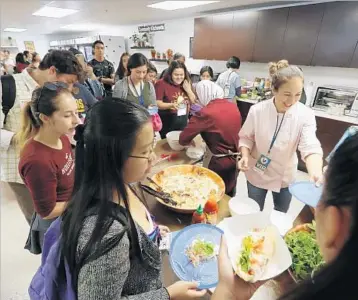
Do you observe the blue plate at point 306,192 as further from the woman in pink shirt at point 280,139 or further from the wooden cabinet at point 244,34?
the wooden cabinet at point 244,34

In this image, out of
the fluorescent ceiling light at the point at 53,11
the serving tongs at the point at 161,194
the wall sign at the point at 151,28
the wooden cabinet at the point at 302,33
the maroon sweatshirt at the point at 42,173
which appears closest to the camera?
the maroon sweatshirt at the point at 42,173

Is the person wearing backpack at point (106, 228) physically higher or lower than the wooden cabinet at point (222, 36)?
lower

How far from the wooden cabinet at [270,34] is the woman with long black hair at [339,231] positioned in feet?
13.2

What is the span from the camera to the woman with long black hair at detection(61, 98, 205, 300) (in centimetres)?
56

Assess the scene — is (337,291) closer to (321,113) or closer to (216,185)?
(216,185)

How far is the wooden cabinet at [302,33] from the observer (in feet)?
10.8

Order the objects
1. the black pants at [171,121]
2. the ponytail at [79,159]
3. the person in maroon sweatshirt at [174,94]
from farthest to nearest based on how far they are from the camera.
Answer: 1. the black pants at [171,121]
2. the person in maroon sweatshirt at [174,94]
3. the ponytail at [79,159]

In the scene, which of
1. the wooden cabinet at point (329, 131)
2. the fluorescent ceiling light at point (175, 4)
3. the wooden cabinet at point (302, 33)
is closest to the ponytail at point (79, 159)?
the wooden cabinet at point (329, 131)

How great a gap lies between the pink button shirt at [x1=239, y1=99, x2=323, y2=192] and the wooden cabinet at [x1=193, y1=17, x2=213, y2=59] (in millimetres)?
3978

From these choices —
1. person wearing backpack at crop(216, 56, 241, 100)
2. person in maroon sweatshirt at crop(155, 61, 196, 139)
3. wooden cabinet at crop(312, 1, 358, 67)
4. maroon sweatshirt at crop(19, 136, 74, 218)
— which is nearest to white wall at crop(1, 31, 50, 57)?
person wearing backpack at crop(216, 56, 241, 100)

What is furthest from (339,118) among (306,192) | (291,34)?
(306,192)

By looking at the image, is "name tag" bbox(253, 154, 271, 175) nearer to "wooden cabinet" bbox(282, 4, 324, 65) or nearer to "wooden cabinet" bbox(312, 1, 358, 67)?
"wooden cabinet" bbox(312, 1, 358, 67)

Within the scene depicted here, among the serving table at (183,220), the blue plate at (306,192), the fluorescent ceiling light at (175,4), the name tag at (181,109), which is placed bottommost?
the serving table at (183,220)

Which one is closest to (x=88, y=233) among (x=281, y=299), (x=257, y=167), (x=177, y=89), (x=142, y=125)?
(x=142, y=125)
